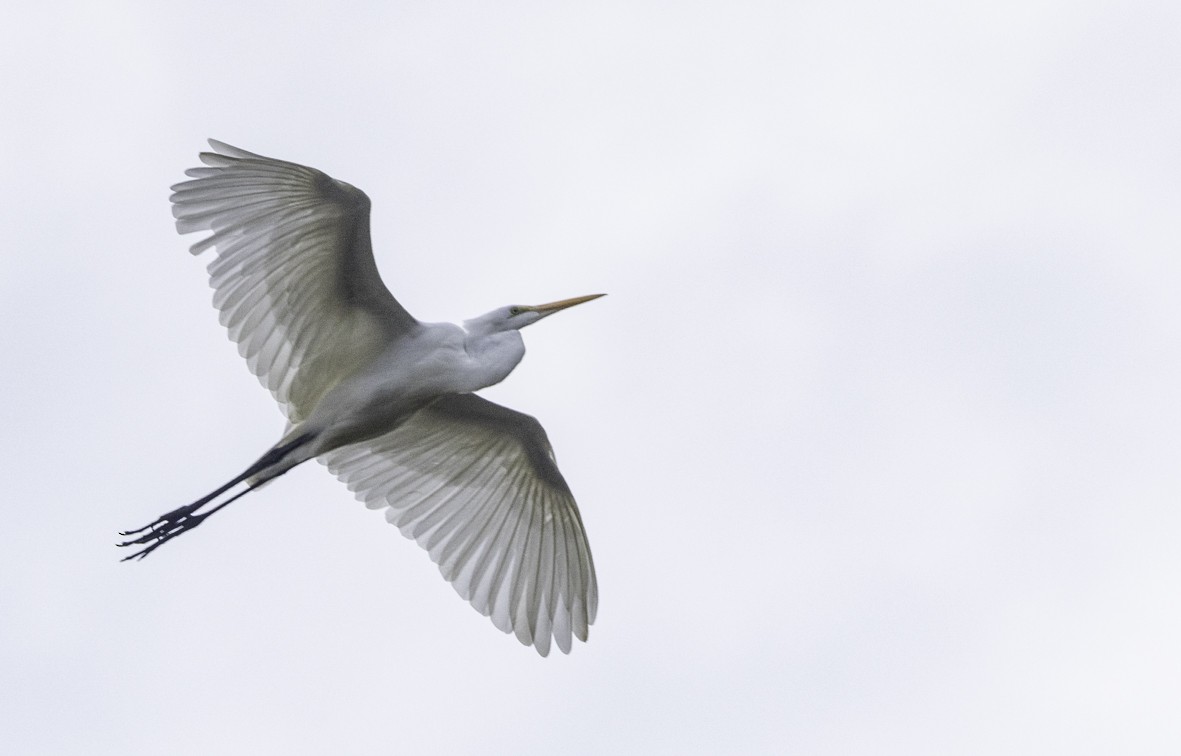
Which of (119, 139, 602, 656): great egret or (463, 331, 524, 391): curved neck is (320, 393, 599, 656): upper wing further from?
(463, 331, 524, 391): curved neck

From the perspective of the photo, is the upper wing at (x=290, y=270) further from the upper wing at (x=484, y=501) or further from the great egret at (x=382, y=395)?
the upper wing at (x=484, y=501)

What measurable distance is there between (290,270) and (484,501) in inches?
93.3

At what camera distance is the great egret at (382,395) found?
10.7 meters

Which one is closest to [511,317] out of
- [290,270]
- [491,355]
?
[491,355]

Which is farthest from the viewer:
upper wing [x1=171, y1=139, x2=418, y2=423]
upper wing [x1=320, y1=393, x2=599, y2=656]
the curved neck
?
upper wing [x1=320, y1=393, x2=599, y2=656]

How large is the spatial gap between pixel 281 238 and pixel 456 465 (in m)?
2.36

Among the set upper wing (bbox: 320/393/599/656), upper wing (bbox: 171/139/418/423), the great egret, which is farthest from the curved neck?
upper wing (bbox: 320/393/599/656)

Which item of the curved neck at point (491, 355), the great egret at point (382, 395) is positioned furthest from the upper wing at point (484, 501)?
the curved neck at point (491, 355)

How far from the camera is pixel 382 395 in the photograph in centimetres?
1112

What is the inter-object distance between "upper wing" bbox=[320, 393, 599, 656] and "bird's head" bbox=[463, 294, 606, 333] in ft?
2.43

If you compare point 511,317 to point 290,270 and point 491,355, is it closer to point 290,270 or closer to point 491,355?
point 491,355

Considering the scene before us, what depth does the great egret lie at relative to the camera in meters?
10.7

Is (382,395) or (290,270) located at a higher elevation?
(290,270)

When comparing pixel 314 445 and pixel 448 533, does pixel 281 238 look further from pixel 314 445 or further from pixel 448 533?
pixel 448 533
